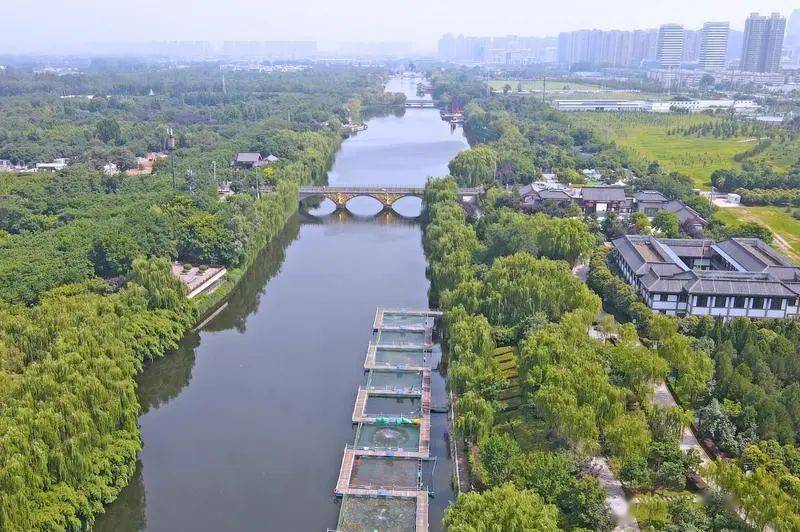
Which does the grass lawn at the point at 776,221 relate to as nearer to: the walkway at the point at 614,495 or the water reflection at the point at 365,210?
the water reflection at the point at 365,210

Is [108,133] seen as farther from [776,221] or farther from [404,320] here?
[776,221]

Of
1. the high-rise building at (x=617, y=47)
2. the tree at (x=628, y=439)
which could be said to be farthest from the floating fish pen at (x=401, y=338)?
the high-rise building at (x=617, y=47)

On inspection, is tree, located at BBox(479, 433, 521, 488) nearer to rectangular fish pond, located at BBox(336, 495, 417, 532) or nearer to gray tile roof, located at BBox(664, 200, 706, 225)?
rectangular fish pond, located at BBox(336, 495, 417, 532)

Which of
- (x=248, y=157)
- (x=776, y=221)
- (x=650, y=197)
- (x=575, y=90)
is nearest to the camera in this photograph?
(x=776, y=221)

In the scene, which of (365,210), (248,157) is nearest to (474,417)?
(365,210)

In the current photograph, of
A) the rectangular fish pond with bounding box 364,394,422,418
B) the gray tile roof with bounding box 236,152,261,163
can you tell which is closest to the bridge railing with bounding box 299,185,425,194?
the gray tile roof with bounding box 236,152,261,163

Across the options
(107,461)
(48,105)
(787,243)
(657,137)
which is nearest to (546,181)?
(787,243)

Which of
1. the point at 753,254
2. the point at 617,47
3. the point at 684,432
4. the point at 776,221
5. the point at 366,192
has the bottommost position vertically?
the point at 684,432
